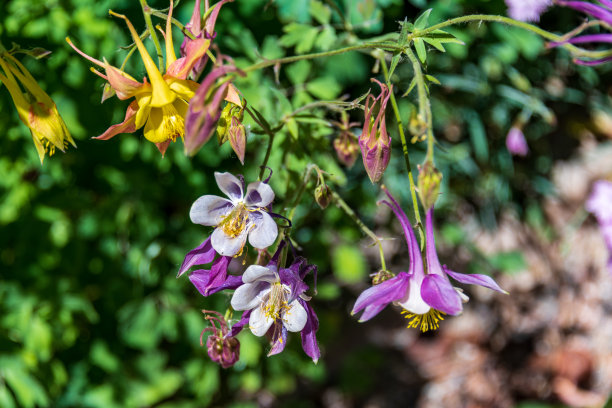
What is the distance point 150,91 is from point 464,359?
227 cm

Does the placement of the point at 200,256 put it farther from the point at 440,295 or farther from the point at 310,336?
the point at 440,295

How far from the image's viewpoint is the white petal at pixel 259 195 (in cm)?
81

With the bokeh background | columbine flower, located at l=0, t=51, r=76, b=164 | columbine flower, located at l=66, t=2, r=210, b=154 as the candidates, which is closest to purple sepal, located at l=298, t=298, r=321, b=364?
the bokeh background

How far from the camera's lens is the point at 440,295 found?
78 centimetres

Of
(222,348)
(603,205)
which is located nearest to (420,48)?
(222,348)

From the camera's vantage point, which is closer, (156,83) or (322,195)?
(156,83)

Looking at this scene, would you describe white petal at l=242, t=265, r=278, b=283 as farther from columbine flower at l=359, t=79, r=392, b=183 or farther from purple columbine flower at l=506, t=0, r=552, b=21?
purple columbine flower at l=506, t=0, r=552, b=21

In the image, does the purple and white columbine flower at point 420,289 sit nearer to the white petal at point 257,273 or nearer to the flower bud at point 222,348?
the white petal at point 257,273

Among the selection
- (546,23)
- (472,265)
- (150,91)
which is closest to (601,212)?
(472,265)

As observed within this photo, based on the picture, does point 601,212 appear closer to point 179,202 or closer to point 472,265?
point 472,265

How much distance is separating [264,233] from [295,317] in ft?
0.50

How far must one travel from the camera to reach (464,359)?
2.62 meters

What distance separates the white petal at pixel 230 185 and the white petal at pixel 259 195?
29 mm

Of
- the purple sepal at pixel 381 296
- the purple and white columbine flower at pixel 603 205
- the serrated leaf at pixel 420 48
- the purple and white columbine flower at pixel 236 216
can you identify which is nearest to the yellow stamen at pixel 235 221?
the purple and white columbine flower at pixel 236 216
